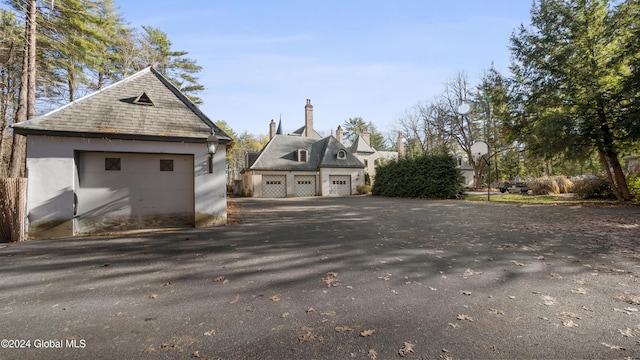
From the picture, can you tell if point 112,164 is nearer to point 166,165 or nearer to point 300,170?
point 166,165

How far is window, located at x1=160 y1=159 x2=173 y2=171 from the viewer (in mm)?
8078

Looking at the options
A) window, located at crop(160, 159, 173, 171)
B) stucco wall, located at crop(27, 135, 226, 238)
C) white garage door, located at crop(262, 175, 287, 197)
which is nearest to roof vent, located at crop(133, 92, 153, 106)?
stucco wall, located at crop(27, 135, 226, 238)

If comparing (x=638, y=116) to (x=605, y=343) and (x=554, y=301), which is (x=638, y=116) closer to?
(x=554, y=301)

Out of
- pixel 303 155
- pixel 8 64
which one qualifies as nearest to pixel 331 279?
pixel 8 64

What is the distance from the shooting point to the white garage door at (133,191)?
7.36 meters

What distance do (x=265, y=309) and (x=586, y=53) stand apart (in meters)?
18.1

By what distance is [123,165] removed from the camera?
7711mm

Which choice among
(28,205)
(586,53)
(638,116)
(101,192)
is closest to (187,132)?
(101,192)

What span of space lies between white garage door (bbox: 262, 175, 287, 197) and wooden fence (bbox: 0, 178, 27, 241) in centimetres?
1896

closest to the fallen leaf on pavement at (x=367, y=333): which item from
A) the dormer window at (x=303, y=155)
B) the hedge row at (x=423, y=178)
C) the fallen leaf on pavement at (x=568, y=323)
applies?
the fallen leaf on pavement at (x=568, y=323)

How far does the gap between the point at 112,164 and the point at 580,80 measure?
1901cm

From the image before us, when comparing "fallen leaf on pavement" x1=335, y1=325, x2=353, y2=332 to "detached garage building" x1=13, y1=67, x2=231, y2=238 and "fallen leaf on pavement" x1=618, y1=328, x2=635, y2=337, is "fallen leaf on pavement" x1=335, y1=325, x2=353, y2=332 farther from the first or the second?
"detached garage building" x1=13, y1=67, x2=231, y2=238

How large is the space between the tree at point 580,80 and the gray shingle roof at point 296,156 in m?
16.1

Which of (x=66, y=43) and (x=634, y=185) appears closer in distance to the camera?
(x=66, y=43)
